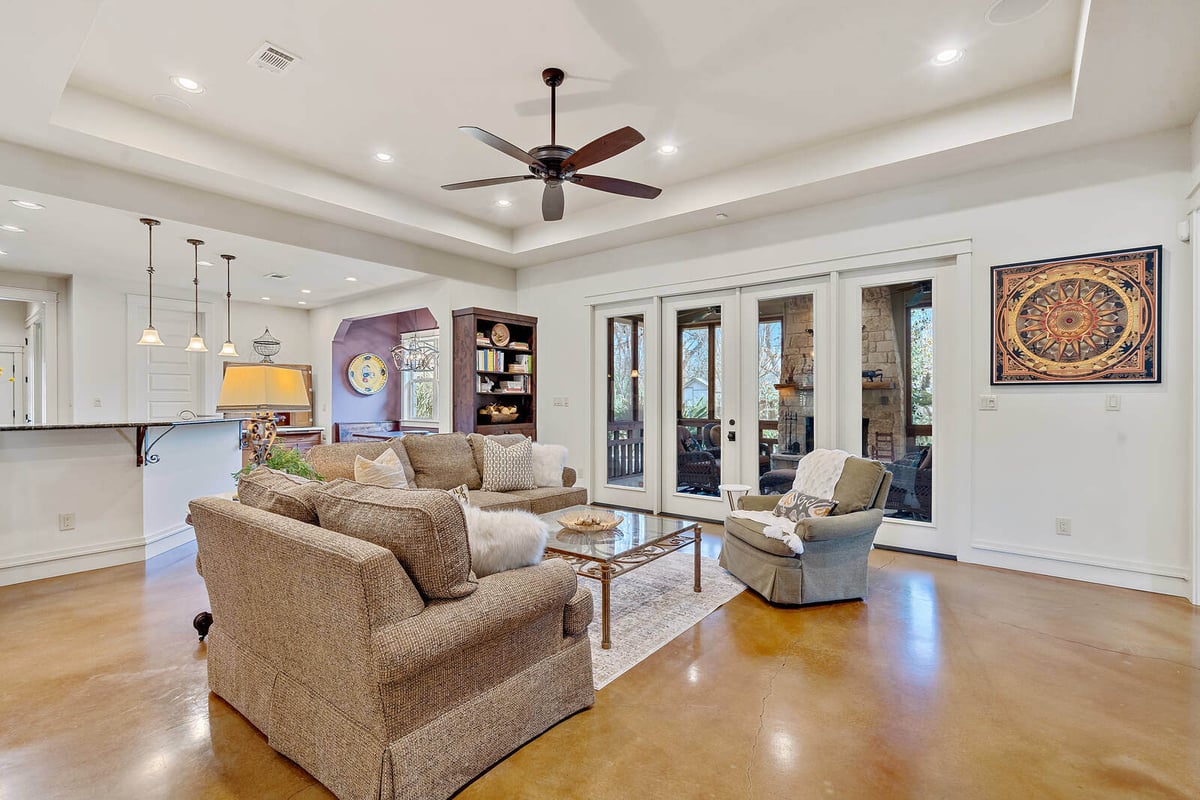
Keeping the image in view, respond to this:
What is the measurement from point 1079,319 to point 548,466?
3.94 meters

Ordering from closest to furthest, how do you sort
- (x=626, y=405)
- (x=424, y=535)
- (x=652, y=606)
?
(x=424, y=535)
(x=652, y=606)
(x=626, y=405)

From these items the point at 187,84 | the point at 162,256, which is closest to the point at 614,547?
the point at 187,84

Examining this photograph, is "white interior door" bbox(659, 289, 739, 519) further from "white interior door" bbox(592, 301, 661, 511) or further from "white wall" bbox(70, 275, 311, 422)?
"white wall" bbox(70, 275, 311, 422)

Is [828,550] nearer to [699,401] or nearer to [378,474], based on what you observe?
[699,401]

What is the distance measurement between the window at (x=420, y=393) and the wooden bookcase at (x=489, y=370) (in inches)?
81.8

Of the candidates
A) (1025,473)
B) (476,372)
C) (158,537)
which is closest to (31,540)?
(158,537)

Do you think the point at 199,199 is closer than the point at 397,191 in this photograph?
Yes

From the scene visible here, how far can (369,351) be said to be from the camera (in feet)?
28.0

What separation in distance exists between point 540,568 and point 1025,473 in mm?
3595

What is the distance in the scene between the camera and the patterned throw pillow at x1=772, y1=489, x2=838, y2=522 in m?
3.31

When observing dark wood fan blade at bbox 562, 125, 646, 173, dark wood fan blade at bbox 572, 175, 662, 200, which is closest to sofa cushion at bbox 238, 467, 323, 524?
dark wood fan blade at bbox 562, 125, 646, 173

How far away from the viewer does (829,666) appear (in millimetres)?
2488

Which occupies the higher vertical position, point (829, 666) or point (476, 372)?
point (476, 372)

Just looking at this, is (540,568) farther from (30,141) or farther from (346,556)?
(30,141)
